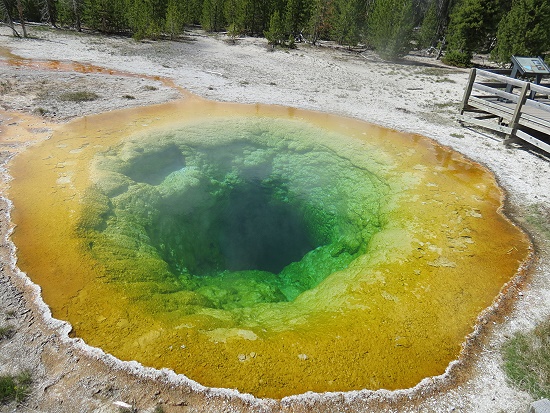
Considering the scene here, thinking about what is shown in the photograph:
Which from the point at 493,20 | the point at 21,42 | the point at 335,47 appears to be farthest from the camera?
the point at 335,47

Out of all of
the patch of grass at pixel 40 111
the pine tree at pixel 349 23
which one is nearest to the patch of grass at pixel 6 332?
the patch of grass at pixel 40 111

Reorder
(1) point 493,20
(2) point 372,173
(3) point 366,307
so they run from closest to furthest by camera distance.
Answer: (3) point 366,307, (2) point 372,173, (1) point 493,20

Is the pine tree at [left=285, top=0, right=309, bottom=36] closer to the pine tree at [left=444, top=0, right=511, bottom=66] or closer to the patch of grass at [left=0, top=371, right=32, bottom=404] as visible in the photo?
the pine tree at [left=444, top=0, right=511, bottom=66]

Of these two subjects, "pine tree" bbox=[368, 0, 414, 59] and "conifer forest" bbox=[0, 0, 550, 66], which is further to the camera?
"pine tree" bbox=[368, 0, 414, 59]

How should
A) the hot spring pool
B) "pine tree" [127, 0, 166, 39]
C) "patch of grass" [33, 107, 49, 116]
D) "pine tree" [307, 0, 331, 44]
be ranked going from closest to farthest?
the hot spring pool
"patch of grass" [33, 107, 49, 116]
"pine tree" [127, 0, 166, 39]
"pine tree" [307, 0, 331, 44]

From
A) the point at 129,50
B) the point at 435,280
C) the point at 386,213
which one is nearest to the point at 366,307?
the point at 435,280

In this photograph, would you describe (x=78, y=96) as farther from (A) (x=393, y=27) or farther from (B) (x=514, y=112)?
(A) (x=393, y=27)

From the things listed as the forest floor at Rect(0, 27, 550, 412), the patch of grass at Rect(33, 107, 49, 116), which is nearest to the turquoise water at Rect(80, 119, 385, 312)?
the forest floor at Rect(0, 27, 550, 412)

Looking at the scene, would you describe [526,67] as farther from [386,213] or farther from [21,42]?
[21,42]
